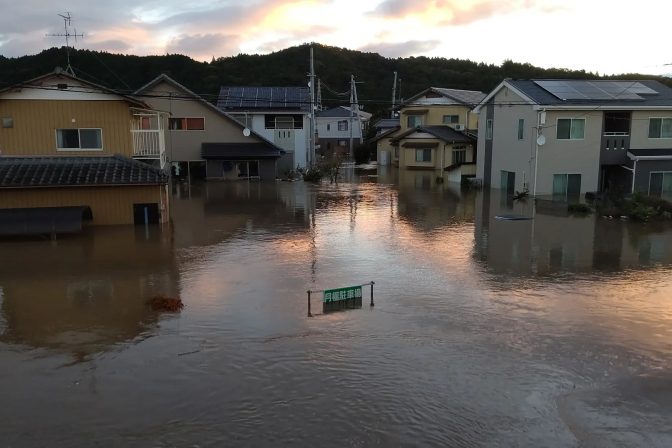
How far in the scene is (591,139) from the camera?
26375mm

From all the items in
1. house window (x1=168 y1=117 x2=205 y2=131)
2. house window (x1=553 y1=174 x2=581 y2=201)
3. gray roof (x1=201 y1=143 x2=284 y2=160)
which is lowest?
house window (x1=553 y1=174 x2=581 y2=201)

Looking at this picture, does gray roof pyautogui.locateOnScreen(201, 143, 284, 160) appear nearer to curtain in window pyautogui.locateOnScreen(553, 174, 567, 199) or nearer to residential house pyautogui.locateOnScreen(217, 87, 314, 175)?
residential house pyautogui.locateOnScreen(217, 87, 314, 175)

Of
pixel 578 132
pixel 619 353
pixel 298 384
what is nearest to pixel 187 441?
pixel 298 384

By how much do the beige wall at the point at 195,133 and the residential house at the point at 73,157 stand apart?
53.9 ft

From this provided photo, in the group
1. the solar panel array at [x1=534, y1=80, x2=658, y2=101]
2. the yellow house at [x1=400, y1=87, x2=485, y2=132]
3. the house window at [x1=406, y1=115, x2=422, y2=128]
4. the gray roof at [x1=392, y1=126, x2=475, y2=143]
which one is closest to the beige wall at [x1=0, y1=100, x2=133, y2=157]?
the solar panel array at [x1=534, y1=80, x2=658, y2=101]

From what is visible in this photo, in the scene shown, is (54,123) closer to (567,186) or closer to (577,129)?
(577,129)

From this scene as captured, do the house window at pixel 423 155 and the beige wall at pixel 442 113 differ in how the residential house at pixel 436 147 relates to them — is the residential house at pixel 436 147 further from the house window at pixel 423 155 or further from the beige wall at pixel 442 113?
the beige wall at pixel 442 113

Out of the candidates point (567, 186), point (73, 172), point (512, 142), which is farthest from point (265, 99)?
point (73, 172)

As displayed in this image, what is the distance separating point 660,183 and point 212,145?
25442mm

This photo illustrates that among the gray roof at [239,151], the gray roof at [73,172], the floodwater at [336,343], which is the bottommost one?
the floodwater at [336,343]

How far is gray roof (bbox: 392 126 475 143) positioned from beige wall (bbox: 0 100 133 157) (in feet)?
85.9

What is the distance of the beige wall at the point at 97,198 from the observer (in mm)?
17516

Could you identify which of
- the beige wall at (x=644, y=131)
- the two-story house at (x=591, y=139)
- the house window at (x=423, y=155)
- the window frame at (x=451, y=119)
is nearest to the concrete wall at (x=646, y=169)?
the two-story house at (x=591, y=139)

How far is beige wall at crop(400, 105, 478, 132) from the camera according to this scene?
1816 inches
